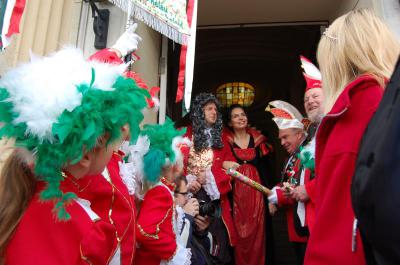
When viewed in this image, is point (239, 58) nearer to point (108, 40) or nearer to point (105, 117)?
point (108, 40)

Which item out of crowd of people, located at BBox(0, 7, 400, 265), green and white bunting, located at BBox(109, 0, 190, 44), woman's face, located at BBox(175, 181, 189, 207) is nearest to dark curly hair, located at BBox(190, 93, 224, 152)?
woman's face, located at BBox(175, 181, 189, 207)

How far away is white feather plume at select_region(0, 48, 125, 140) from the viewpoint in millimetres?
1266

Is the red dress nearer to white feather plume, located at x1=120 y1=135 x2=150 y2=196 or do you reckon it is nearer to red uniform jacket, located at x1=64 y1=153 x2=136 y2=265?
white feather plume, located at x1=120 y1=135 x2=150 y2=196

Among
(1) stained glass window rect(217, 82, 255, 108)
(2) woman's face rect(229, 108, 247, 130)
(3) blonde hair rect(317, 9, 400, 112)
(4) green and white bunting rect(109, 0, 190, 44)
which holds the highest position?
(1) stained glass window rect(217, 82, 255, 108)

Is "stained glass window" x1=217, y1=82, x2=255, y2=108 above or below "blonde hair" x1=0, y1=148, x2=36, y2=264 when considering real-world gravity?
above

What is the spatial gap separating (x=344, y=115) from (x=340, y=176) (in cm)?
20

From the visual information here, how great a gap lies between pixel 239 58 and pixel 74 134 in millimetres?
7017

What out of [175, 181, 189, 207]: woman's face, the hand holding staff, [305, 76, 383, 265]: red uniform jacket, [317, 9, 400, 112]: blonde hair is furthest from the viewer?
the hand holding staff

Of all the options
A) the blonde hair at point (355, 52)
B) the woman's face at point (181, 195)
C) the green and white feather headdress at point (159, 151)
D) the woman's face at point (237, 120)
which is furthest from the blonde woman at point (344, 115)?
the woman's face at point (237, 120)

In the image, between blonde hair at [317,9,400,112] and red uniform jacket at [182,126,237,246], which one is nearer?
blonde hair at [317,9,400,112]

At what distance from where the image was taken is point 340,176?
1.16 m

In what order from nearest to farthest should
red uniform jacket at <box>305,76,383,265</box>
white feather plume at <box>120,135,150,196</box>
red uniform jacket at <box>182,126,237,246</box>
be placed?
red uniform jacket at <box>305,76,383,265</box>
white feather plume at <box>120,135,150,196</box>
red uniform jacket at <box>182,126,237,246</box>

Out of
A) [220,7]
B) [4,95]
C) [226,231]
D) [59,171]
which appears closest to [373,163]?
[59,171]

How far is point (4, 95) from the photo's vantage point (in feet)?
4.21
